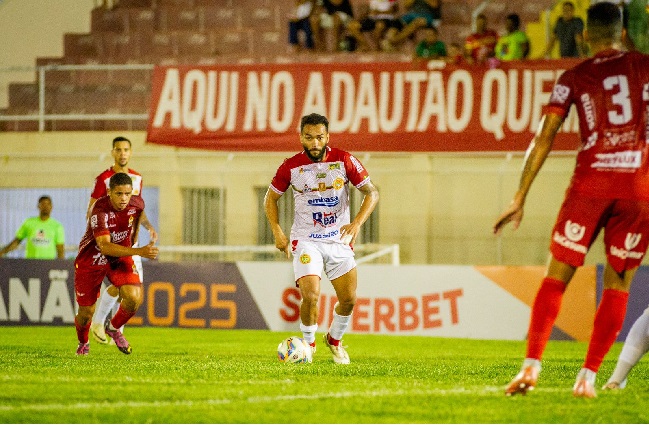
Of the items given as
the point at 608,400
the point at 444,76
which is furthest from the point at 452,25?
the point at 608,400

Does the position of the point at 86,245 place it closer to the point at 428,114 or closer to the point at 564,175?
the point at 428,114

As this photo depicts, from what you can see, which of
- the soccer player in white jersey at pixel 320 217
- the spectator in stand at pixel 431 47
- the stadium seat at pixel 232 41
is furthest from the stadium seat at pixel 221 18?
the soccer player in white jersey at pixel 320 217

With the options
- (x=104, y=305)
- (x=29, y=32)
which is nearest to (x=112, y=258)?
(x=104, y=305)

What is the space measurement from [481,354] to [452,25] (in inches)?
409

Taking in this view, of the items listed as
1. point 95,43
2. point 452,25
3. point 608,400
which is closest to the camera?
point 608,400

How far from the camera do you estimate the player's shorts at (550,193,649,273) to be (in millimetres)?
6293

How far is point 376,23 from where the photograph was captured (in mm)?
21250

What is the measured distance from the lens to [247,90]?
61.1ft

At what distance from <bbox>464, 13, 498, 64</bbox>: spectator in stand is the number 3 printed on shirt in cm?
1319

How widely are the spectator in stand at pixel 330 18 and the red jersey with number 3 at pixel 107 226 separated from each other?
37.0 feet

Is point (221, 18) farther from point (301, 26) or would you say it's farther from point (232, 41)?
point (301, 26)

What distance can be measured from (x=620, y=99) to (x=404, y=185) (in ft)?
43.1

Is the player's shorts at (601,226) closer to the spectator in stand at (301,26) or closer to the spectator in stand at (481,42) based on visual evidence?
the spectator in stand at (481,42)

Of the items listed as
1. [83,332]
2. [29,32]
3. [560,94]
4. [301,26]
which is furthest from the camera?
[29,32]
